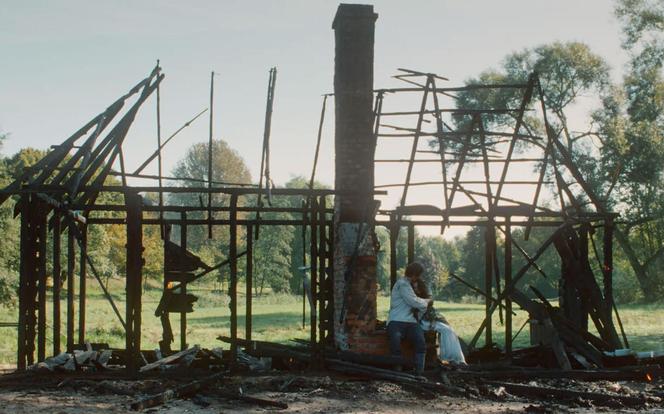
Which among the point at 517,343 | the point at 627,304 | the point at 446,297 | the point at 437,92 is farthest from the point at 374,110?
the point at 446,297

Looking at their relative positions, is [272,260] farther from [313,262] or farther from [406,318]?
[406,318]

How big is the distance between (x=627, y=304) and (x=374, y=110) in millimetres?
36126

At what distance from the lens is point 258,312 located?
38.5m

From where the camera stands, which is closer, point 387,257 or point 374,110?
point 374,110

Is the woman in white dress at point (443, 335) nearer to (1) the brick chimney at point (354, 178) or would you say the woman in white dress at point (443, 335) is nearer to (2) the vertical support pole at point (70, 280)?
(1) the brick chimney at point (354, 178)

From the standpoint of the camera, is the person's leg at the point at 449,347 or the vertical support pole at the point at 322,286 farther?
the vertical support pole at the point at 322,286

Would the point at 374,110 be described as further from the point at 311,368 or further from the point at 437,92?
the point at 311,368

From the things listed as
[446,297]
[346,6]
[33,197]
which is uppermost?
[346,6]

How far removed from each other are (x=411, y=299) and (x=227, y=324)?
20.2m

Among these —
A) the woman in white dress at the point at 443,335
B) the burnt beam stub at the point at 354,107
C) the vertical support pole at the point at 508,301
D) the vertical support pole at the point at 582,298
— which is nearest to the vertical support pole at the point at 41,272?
the burnt beam stub at the point at 354,107

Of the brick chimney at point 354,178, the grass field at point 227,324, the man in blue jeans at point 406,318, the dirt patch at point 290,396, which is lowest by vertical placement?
the grass field at point 227,324

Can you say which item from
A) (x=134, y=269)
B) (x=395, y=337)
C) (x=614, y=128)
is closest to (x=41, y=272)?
(x=134, y=269)

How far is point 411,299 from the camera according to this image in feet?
38.1

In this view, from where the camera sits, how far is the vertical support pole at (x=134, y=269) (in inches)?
466
